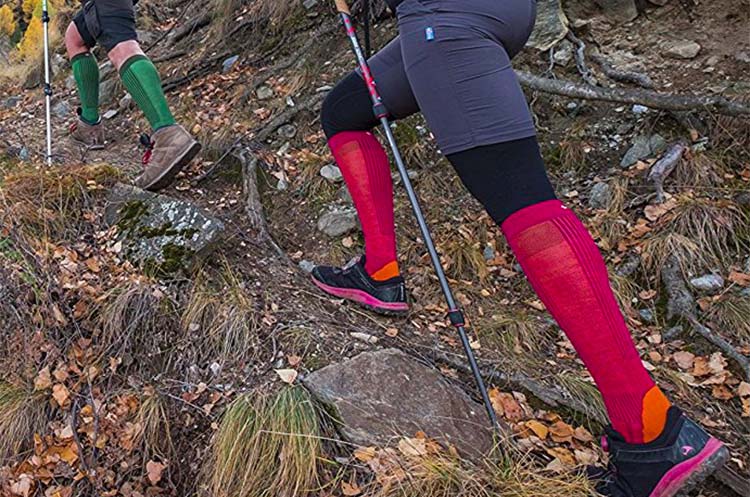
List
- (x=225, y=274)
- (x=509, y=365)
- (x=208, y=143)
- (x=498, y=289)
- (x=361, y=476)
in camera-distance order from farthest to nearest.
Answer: (x=208, y=143) → (x=498, y=289) → (x=225, y=274) → (x=509, y=365) → (x=361, y=476)

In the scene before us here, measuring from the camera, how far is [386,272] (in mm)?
2953

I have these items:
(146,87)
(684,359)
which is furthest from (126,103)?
(684,359)

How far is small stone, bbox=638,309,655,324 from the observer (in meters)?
3.16

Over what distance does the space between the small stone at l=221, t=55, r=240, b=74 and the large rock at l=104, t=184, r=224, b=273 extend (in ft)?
9.62

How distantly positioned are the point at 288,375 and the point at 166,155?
6.52ft

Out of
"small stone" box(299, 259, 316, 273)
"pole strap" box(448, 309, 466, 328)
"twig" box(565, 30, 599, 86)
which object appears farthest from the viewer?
"twig" box(565, 30, 599, 86)

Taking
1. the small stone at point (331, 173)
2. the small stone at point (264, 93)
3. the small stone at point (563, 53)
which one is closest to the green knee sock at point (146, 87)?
the small stone at point (331, 173)

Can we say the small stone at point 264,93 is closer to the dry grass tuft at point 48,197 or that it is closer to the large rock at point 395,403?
the dry grass tuft at point 48,197

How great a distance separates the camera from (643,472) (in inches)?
71.1

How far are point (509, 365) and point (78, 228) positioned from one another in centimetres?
254

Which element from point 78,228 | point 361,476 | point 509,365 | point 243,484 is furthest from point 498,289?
point 78,228

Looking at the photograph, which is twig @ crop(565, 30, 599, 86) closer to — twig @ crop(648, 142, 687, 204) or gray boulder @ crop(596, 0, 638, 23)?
gray boulder @ crop(596, 0, 638, 23)

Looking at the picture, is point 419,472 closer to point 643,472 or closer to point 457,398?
point 457,398

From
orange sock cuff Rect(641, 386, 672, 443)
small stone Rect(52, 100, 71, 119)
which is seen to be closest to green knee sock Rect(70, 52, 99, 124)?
small stone Rect(52, 100, 71, 119)
